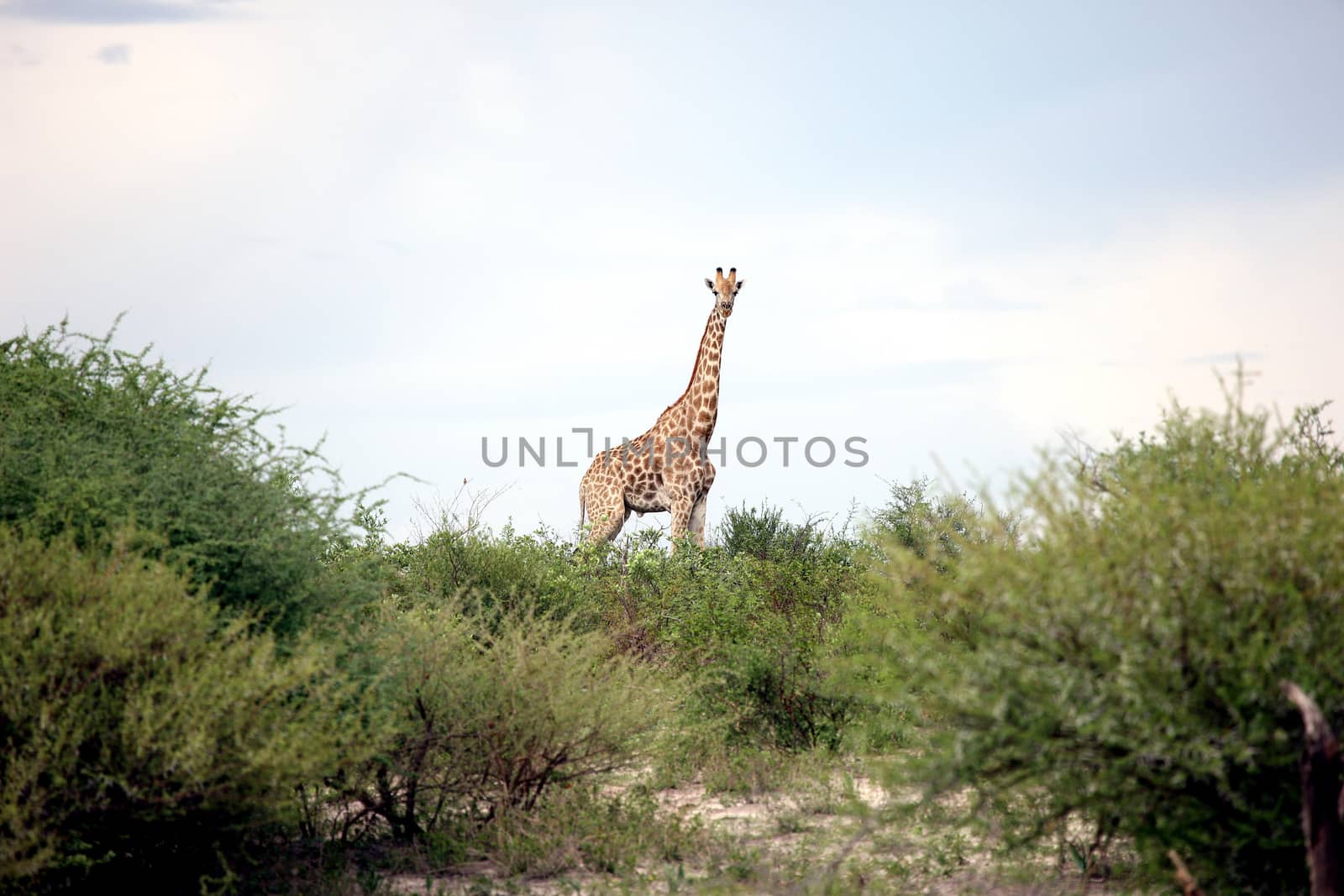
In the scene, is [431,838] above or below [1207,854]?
below

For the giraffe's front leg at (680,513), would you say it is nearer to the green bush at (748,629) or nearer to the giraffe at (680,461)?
the giraffe at (680,461)

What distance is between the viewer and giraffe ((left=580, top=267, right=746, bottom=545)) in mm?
19031

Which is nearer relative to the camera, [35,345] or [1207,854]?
[1207,854]

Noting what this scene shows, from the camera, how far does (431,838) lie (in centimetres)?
743

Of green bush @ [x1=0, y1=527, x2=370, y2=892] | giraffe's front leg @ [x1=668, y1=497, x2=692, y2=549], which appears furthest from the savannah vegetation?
giraffe's front leg @ [x1=668, y1=497, x2=692, y2=549]

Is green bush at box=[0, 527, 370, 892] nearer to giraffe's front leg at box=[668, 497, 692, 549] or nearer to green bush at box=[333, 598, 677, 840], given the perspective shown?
green bush at box=[333, 598, 677, 840]

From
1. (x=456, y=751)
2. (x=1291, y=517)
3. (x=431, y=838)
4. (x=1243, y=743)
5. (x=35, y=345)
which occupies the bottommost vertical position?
(x=431, y=838)

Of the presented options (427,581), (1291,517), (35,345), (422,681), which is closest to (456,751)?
(422,681)

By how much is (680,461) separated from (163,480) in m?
12.8

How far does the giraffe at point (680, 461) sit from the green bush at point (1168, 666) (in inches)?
523

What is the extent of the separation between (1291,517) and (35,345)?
7.27 metres

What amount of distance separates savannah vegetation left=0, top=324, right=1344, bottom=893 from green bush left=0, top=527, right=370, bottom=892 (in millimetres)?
18

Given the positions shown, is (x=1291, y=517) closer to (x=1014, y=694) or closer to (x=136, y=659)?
(x=1014, y=694)

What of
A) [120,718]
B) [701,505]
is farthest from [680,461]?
[120,718]
